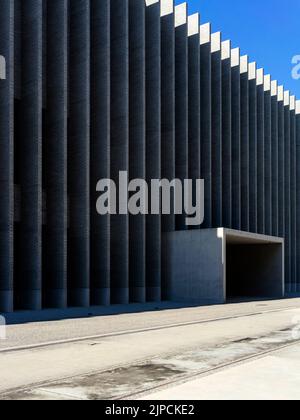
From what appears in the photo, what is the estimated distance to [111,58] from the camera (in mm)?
32250

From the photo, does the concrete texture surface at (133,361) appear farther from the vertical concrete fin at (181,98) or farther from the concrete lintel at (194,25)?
the concrete lintel at (194,25)

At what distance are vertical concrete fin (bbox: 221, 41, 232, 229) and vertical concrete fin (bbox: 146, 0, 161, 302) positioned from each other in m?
9.85

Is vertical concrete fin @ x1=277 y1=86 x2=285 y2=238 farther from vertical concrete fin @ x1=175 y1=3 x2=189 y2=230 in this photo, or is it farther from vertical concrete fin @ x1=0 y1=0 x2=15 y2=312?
vertical concrete fin @ x1=0 y1=0 x2=15 y2=312

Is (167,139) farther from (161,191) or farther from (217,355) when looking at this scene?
(217,355)

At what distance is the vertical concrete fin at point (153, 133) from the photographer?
33875 millimetres

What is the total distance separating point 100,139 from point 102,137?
0.55 ft

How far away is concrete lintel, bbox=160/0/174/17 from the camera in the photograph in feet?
122

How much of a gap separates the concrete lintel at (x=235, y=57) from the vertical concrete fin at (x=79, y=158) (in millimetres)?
19638

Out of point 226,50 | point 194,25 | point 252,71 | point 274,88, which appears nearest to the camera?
point 194,25

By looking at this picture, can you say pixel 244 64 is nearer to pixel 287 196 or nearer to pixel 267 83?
pixel 267 83

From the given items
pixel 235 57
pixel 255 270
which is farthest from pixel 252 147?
pixel 255 270

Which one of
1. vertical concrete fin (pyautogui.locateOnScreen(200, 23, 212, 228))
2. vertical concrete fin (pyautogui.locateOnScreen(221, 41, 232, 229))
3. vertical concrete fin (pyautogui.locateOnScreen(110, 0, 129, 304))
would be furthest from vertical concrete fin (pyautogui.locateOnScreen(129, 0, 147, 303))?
vertical concrete fin (pyautogui.locateOnScreen(221, 41, 232, 229))

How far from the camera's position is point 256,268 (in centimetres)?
4275
